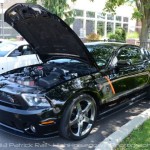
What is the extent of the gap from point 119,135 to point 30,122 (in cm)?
144

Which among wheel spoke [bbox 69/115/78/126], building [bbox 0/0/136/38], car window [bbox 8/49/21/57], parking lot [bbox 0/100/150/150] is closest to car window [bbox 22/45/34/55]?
car window [bbox 8/49/21/57]

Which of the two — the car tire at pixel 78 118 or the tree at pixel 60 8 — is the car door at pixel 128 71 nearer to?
the car tire at pixel 78 118

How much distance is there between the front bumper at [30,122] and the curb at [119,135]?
0.73 metres

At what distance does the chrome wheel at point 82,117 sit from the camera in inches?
161

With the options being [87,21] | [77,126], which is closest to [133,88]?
[77,126]

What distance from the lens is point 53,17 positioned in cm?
410

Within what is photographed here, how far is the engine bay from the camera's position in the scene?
4066 millimetres

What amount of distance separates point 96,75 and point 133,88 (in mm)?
1241

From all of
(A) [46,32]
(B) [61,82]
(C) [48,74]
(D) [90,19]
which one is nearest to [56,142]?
(B) [61,82]

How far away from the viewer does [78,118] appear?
415 centimetres

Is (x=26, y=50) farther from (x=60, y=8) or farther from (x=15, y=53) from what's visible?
(x=60, y=8)

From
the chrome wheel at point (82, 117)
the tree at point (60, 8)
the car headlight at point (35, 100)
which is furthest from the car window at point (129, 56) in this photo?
the tree at point (60, 8)

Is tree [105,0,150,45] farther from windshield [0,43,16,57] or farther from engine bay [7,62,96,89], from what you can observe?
engine bay [7,62,96,89]

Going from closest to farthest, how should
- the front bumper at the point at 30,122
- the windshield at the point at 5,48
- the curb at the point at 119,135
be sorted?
the front bumper at the point at 30,122 < the curb at the point at 119,135 < the windshield at the point at 5,48
